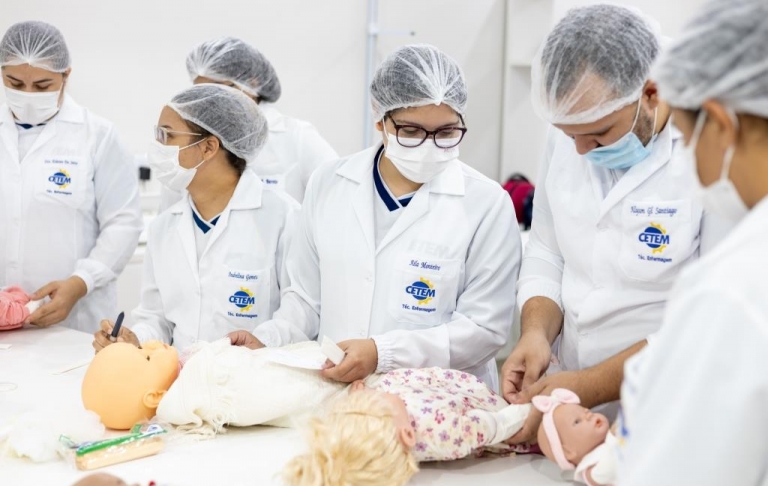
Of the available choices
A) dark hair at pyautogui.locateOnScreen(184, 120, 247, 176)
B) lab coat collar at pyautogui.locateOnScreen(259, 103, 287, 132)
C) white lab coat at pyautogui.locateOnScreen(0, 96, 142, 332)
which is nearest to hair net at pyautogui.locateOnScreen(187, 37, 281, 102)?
lab coat collar at pyautogui.locateOnScreen(259, 103, 287, 132)

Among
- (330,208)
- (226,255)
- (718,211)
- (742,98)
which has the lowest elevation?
(226,255)

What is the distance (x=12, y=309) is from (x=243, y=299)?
0.81m

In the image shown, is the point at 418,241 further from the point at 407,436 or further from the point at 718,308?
the point at 718,308

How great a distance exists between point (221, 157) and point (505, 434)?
4.25 feet

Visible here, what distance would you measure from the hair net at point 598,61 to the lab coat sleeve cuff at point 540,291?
48 cm

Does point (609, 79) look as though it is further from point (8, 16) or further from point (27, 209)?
point (8, 16)

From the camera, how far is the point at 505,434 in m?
1.68

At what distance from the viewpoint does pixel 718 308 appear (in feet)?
2.90

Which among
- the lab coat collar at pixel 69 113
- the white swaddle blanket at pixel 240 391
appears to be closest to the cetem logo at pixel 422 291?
the white swaddle blanket at pixel 240 391

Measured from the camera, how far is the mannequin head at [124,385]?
1.78 m

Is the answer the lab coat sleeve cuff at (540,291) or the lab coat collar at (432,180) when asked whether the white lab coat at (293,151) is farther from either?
the lab coat sleeve cuff at (540,291)

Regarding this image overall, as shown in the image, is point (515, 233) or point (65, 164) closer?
point (515, 233)

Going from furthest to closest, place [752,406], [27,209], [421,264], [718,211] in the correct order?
1. [27,209]
2. [421,264]
3. [718,211]
4. [752,406]

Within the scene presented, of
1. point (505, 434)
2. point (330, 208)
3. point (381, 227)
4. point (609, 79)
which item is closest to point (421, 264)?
point (381, 227)
